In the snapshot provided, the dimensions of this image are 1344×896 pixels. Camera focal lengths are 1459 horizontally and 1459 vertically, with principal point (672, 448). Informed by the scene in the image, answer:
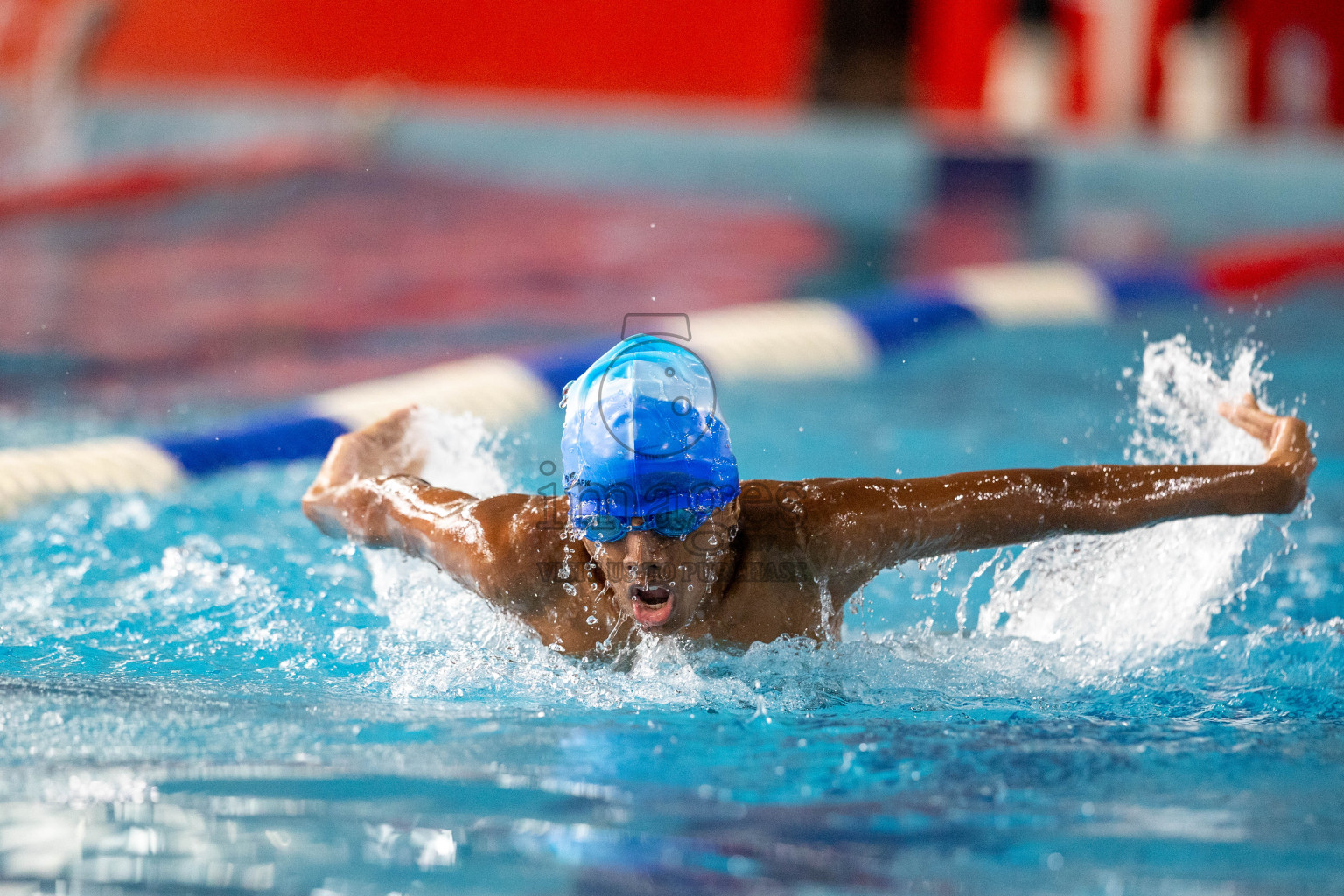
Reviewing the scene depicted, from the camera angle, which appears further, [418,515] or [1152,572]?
[1152,572]

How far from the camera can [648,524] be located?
196 centimetres

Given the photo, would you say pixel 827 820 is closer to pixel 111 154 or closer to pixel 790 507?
pixel 790 507

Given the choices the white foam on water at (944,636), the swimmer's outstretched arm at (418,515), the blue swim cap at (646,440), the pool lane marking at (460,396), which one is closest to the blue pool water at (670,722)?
the white foam on water at (944,636)

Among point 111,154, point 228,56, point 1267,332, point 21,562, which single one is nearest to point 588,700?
point 21,562

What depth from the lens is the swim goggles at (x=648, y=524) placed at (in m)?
1.97

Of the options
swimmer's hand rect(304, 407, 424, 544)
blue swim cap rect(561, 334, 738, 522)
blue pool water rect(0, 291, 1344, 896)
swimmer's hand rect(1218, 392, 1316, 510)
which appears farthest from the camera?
swimmer's hand rect(304, 407, 424, 544)

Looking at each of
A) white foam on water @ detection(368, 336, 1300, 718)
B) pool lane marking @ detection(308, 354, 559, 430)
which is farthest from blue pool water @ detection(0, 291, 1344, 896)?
pool lane marking @ detection(308, 354, 559, 430)

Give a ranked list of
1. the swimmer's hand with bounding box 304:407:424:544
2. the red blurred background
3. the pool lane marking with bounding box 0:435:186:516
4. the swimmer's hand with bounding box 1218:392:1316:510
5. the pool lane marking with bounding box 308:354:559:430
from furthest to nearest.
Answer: the red blurred background
the pool lane marking with bounding box 308:354:559:430
the pool lane marking with bounding box 0:435:186:516
the swimmer's hand with bounding box 304:407:424:544
the swimmer's hand with bounding box 1218:392:1316:510

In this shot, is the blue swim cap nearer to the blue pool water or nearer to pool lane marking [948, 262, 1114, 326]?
the blue pool water

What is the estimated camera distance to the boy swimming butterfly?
2.01m

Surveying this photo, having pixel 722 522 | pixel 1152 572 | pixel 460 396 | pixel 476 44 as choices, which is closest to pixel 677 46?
pixel 476 44

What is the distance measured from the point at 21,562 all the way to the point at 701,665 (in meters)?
1.54

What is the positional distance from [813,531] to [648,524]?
36cm

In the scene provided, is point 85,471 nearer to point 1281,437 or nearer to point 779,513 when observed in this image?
point 779,513
